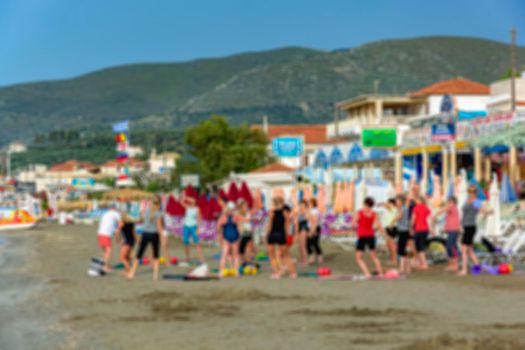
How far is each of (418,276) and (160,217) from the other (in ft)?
14.9

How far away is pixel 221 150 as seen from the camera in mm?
77750

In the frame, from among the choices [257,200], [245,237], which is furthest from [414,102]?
[245,237]

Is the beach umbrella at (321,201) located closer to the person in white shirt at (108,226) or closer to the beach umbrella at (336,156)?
the person in white shirt at (108,226)

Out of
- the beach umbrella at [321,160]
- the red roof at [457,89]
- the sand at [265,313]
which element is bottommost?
the sand at [265,313]

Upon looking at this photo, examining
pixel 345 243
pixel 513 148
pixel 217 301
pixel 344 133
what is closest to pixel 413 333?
pixel 217 301

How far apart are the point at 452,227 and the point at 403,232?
866mm

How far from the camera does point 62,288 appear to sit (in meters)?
15.5

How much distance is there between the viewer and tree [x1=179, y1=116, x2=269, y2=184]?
7450 centimetres

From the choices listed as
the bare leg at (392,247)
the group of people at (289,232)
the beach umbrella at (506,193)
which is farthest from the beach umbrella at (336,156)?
the group of people at (289,232)

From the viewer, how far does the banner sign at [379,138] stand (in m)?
39.6

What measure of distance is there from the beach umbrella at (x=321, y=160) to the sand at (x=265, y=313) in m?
30.4

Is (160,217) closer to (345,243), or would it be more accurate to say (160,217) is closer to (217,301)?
(217,301)

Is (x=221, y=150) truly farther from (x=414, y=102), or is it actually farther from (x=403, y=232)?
(x=403, y=232)

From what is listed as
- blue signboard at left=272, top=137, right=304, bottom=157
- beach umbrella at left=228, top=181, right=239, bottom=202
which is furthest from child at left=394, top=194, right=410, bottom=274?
beach umbrella at left=228, top=181, right=239, bottom=202
